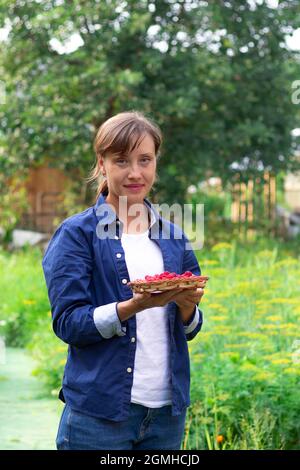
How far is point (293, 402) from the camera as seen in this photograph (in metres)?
4.63

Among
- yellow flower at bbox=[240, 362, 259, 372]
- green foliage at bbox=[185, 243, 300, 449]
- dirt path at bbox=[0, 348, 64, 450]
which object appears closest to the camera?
green foliage at bbox=[185, 243, 300, 449]

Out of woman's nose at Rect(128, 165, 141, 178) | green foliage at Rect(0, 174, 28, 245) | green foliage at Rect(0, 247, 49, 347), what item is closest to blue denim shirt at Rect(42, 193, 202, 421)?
woman's nose at Rect(128, 165, 141, 178)

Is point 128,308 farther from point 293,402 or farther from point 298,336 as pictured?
point 298,336

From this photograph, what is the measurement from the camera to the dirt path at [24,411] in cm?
542

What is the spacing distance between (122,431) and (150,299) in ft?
1.33

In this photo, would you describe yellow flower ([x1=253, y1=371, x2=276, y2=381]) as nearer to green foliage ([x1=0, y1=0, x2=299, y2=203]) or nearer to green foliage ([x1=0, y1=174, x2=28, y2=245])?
green foliage ([x1=0, y1=0, x2=299, y2=203])

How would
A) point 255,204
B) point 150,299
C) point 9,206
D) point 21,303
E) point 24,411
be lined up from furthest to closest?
point 255,204 → point 9,206 → point 21,303 → point 24,411 → point 150,299

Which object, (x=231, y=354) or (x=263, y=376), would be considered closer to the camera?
(x=263, y=376)

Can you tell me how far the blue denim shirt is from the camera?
100.0 inches

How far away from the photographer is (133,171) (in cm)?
264

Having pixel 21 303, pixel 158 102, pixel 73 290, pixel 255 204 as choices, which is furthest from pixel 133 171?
pixel 255 204

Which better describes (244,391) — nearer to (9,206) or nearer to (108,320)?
(108,320)

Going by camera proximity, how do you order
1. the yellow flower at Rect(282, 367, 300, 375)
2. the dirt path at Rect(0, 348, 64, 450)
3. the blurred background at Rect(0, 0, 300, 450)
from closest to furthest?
the yellow flower at Rect(282, 367, 300, 375) → the dirt path at Rect(0, 348, 64, 450) → the blurred background at Rect(0, 0, 300, 450)
